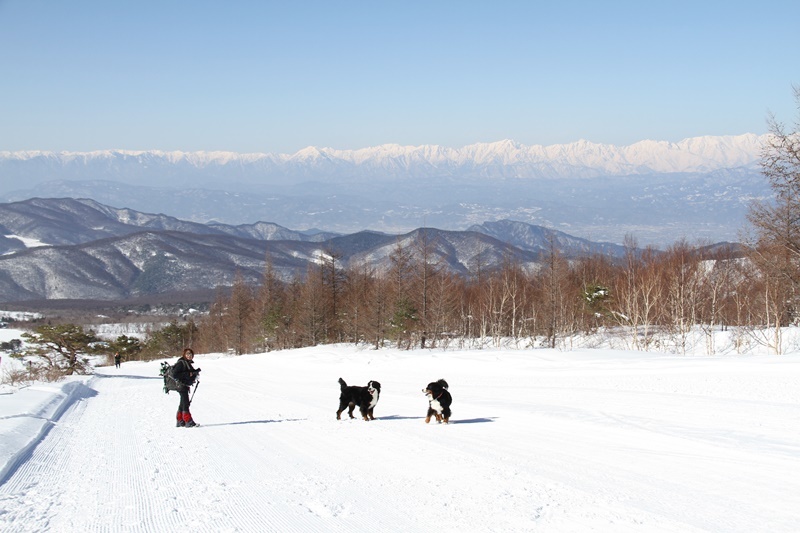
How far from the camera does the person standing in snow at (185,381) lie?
40.2 feet

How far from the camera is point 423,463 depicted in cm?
823

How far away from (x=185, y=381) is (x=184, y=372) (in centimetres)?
21

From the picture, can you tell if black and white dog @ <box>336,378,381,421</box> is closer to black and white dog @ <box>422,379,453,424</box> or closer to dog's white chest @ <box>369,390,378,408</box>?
dog's white chest @ <box>369,390,378,408</box>

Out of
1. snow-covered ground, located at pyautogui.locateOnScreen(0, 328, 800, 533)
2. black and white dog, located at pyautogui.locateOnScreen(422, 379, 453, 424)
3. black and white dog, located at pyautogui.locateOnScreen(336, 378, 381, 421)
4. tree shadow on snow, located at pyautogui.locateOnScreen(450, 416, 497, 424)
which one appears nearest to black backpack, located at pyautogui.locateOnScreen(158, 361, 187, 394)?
snow-covered ground, located at pyautogui.locateOnScreen(0, 328, 800, 533)

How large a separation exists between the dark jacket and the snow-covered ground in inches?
36.7

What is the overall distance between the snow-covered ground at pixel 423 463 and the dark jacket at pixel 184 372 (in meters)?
0.93

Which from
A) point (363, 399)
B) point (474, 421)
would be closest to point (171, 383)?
point (363, 399)

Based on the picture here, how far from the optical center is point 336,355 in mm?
38656

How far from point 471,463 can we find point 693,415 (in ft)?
21.0

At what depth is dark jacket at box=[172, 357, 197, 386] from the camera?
41.3 ft

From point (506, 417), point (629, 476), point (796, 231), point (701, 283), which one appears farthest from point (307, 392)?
point (701, 283)

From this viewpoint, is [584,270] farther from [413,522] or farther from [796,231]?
[413,522]

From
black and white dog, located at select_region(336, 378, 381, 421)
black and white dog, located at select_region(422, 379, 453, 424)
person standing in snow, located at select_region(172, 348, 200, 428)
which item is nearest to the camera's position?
black and white dog, located at select_region(422, 379, 453, 424)

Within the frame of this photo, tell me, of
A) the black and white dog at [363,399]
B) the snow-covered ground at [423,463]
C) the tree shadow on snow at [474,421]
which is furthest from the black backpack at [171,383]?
the tree shadow on snow at [474,421]
